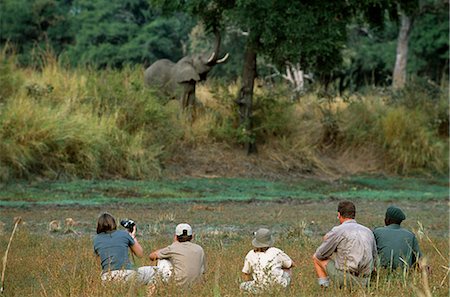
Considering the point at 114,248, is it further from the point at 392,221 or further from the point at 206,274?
the point at 392,221

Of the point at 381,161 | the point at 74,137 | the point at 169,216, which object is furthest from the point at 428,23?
the point at 169,216

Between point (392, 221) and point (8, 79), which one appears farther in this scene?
point (8, 79)

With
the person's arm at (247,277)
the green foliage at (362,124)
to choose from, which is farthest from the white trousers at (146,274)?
the green foliage at (362,124)

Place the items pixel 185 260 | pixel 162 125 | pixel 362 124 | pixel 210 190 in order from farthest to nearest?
Result: pixel 362 124
pixel 162 125
pixel 210 190
pixel 185 260

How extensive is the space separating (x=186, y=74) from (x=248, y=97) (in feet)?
6.59

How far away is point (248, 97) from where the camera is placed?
89.0ft

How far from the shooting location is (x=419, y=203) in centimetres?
2134

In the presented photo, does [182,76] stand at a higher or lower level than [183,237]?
higher

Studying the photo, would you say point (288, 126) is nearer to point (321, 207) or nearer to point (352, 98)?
point (352, 98)

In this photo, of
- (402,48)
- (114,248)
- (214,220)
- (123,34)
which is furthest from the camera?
(123,34)

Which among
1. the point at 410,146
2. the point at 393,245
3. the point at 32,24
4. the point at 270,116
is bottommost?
the point at 410,146

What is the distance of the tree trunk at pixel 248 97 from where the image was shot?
2694 cm

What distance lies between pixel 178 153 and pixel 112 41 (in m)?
25.3

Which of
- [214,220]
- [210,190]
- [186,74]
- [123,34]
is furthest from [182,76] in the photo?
[123,34]
